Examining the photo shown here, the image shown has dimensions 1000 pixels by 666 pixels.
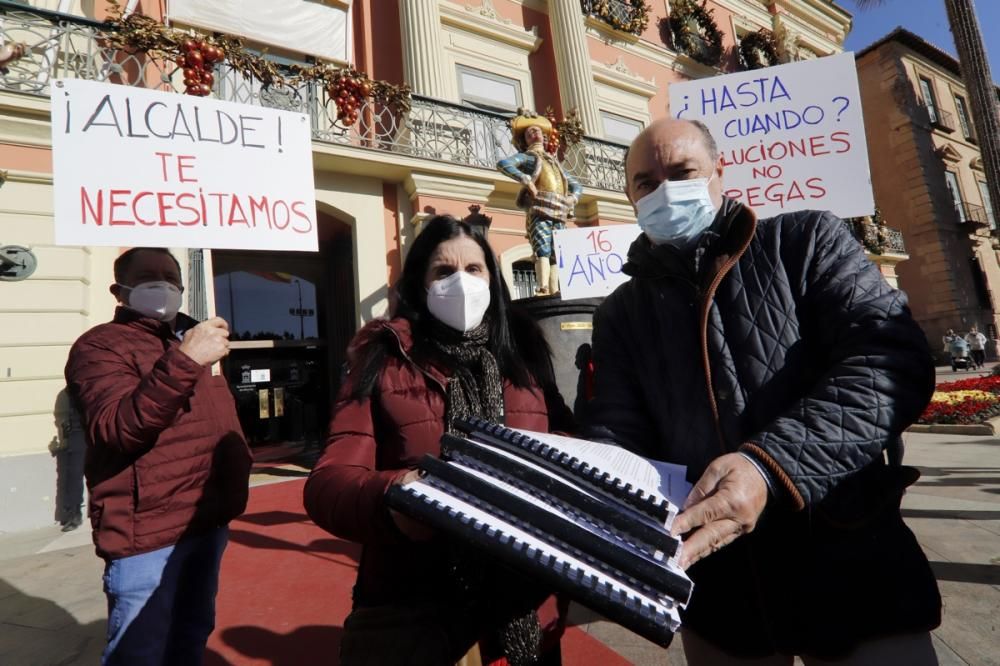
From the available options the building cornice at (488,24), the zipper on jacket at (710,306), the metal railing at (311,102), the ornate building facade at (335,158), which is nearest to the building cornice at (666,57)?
the ornate building facade at (335,158)

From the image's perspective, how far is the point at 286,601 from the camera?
9.25ft

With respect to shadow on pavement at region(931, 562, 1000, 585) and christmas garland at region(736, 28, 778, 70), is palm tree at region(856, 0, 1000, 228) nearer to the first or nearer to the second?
christmas garland at region(736, 28, 778, 70)

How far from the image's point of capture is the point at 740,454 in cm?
90

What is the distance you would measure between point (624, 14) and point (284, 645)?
1457 cm

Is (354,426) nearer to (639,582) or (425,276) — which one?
(425,276)

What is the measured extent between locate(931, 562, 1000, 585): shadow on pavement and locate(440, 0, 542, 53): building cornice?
445 inches

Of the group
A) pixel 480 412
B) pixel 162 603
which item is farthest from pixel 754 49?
pixel 162 603

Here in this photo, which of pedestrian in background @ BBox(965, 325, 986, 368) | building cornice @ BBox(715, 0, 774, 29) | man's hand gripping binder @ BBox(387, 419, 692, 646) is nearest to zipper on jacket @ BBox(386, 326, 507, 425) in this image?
man's hand gripping binder @ BBox(387, 419, 692, 646)

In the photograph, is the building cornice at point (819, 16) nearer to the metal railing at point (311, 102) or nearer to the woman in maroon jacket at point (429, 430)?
the metal railing at point (311, 102)

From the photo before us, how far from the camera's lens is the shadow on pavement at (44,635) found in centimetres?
241

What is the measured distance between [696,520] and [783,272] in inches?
25.6

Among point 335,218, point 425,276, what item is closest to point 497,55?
point 335,218

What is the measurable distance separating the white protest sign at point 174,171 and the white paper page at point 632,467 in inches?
72.6

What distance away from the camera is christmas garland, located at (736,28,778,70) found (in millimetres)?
14883
